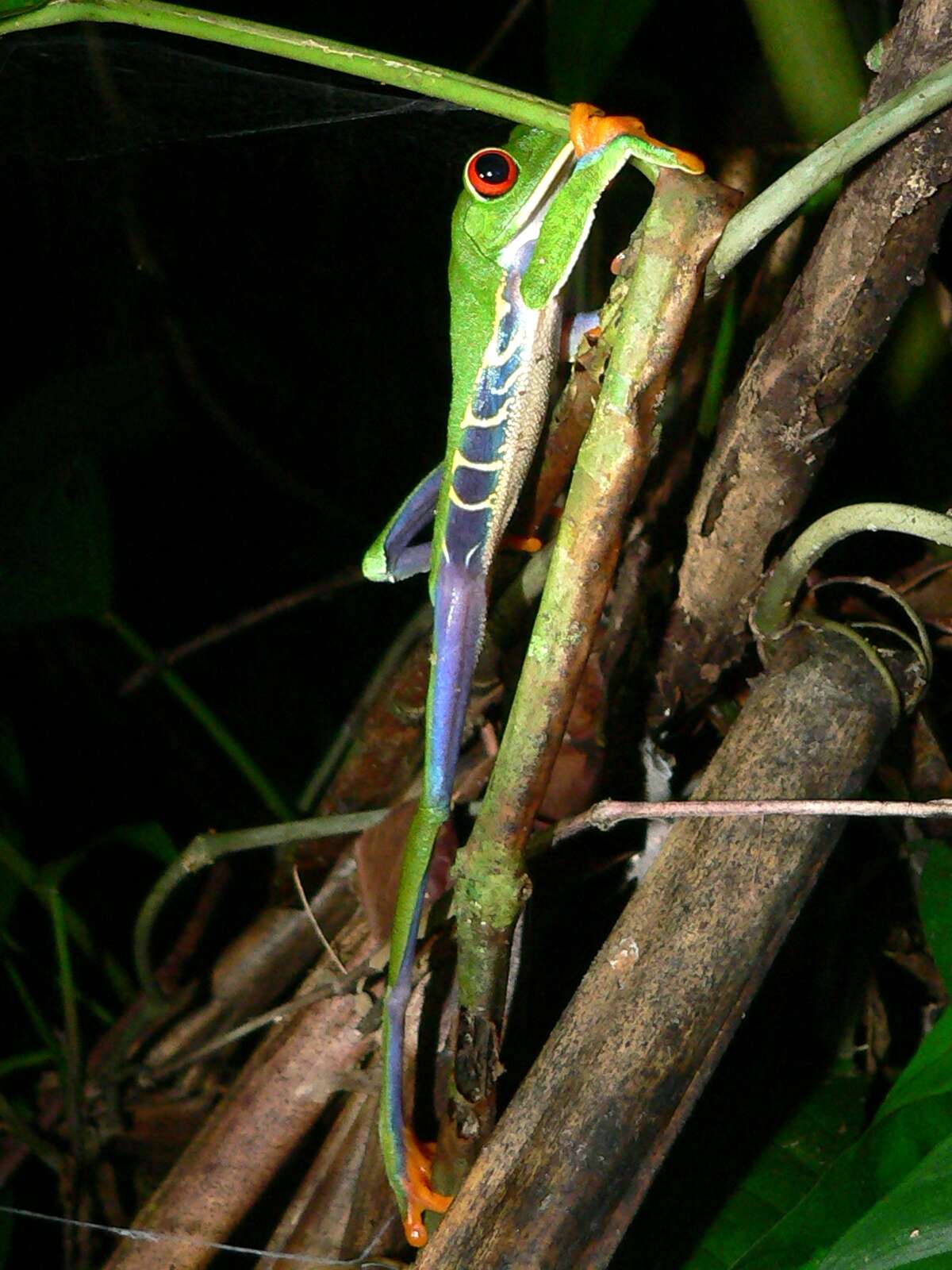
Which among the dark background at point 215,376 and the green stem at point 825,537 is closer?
the green stem at point 825,537

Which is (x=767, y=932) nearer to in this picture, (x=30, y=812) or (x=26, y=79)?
(x=26, y=79)

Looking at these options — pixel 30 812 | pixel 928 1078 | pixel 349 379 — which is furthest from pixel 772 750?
pixel 30 812

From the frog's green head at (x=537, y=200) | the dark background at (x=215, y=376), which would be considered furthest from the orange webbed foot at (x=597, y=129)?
the dark background at (x=215, y=376)

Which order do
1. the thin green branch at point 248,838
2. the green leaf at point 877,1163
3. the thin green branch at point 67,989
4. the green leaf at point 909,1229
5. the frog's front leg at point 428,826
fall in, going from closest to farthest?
the green leaf at point 909,1229 → the green leaf at point 877,1163 → the frog's front leg at point 428,826 → the thin green branch at point 248,838 → the thin green branch at point 67,989

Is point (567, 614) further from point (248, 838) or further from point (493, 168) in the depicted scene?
point (248, 838)

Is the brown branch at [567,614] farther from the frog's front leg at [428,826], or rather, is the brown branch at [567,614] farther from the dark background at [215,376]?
the dark background at [215,376]

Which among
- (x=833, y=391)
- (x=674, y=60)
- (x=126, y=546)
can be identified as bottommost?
(x=833, y=391)

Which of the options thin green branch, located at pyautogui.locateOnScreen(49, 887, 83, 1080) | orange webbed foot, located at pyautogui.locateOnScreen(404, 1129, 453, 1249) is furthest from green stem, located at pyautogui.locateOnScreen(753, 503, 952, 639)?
thin green branch, located at pyautogui.locateOnScreen(49, 887, 83, 1080)

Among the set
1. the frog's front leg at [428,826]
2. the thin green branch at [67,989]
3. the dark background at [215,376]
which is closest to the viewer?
the frog's front leg at [428,826]
